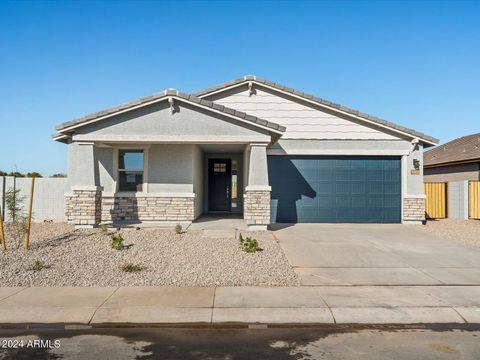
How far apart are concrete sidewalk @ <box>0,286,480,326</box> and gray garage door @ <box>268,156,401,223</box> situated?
7575 millimetres

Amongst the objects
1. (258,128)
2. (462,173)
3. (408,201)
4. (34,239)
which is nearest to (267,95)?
(258,128)

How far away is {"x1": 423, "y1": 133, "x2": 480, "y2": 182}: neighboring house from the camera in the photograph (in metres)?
19.1

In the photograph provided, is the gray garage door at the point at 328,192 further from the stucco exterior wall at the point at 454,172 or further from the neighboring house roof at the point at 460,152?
the neighboring house roof at the point at 460,152

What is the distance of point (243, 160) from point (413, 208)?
7610mm

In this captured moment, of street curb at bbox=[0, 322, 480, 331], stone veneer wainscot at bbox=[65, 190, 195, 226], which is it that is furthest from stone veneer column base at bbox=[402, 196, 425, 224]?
street curb at bbox=[0, 322, 480, 331]

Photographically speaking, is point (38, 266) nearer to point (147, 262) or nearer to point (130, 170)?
point (147, 262)

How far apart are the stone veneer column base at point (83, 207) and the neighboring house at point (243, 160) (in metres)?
0.03

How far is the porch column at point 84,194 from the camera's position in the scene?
35.3 ft

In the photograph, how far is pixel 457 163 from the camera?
2028 cm

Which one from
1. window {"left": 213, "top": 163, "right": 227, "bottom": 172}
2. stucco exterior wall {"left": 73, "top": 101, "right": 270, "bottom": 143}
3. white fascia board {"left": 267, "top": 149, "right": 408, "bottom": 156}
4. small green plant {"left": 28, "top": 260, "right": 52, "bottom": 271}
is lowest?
small green plant {"left": 28, "top": 260, "right": 52, "bottom": 271}

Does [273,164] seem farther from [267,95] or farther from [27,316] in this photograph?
[27,316]

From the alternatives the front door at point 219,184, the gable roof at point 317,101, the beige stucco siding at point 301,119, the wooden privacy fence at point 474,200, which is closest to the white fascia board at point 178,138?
the beige stucco siding at point 301,119

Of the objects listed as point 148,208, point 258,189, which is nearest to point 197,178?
point 148,208

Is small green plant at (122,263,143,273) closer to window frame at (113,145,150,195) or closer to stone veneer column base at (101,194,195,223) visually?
stone veneer column base at (101,194,195,223)
